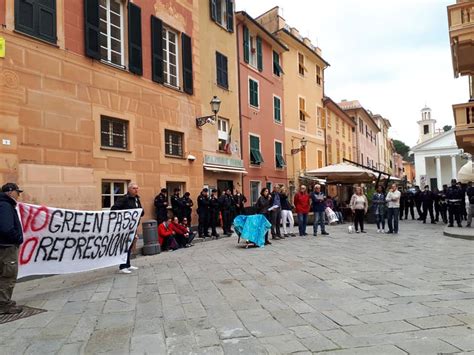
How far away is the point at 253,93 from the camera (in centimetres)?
2348

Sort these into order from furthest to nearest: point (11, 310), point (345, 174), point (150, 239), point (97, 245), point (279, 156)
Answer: point (279, 156) < point (345, 174) < point (150, 239) < point (97, 245) < point (11, 310)

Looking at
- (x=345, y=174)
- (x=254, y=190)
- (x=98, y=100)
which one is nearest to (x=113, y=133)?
(x=98, y=100)

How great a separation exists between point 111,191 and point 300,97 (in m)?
19.0

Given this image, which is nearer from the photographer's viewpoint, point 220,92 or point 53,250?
point 53,250

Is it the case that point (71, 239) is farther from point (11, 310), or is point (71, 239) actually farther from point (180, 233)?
point (180, 233)

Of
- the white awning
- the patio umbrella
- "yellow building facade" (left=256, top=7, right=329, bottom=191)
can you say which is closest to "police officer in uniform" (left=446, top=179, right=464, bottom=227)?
the patio umbrella

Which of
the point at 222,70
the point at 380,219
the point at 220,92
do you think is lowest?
the point at 380,219

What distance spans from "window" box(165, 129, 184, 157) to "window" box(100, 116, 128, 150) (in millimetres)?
2136

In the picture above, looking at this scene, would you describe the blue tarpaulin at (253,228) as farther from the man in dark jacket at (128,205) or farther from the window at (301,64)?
the window at (301,64)

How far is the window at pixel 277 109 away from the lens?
85.3 feet

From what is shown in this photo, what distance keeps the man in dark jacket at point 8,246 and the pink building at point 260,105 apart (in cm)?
1587

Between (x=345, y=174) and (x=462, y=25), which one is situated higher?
(x=462, y=25)

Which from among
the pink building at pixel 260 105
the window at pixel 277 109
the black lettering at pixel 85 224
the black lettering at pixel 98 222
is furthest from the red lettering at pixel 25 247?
the window at pixel 277 109

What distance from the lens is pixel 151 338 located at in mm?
4723
